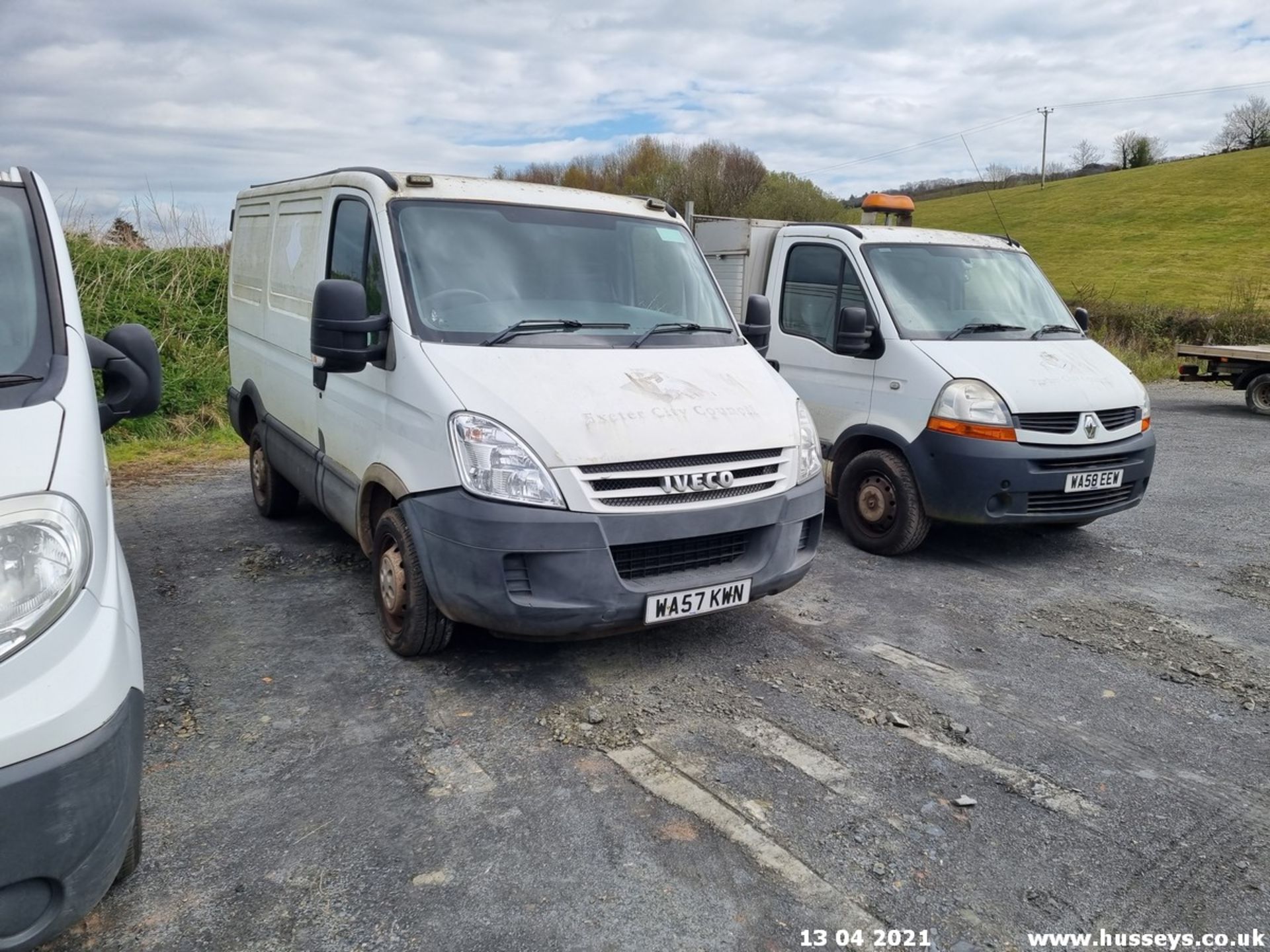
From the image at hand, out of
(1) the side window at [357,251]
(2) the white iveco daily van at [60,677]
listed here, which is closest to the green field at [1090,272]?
(1) the side window at [357,251]

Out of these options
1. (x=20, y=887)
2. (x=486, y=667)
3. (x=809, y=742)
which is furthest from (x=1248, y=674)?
(x=20, y=887)

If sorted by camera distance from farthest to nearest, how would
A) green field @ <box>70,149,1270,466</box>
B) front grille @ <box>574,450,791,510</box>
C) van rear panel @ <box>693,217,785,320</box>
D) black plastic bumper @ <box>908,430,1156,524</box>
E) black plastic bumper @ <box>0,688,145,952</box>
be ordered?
green field @ <box>70,149,1270,466</box>, van rear panel @ <box>693,217,785,320</box>, black plastic bumper @ <box>908,430,1156,524</box>, front grille @ <box>574,450,791,510</box>, black plastic bumper @ <box>0,688,145,952</box>

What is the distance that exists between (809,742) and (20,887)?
8.51 feet

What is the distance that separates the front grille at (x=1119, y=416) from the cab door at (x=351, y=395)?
442 centimetres

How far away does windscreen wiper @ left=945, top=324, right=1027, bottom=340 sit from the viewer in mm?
6324

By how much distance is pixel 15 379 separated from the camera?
2719 mm

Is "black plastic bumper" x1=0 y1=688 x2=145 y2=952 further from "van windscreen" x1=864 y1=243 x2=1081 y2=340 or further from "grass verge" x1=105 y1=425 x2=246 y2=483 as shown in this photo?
"grass verge" x1=105 y1=425 x2=246 y2=483

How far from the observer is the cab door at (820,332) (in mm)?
6520

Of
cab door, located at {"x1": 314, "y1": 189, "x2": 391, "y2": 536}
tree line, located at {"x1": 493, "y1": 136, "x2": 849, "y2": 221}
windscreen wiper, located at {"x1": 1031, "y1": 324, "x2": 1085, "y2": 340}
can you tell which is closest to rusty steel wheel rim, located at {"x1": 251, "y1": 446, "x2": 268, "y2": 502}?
cab door, located at {"x1": 314, "y1": 189, "x2": 391, "y2": 536}

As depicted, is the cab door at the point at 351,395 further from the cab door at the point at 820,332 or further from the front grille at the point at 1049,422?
the front grille at the point at 1049,422

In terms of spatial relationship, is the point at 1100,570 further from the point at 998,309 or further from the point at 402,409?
the point at 402,409

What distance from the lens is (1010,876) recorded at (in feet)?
9.50

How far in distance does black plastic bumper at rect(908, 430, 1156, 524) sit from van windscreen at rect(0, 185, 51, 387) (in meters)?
4.74

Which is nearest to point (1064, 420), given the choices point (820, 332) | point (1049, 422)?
point (1049, 422)
